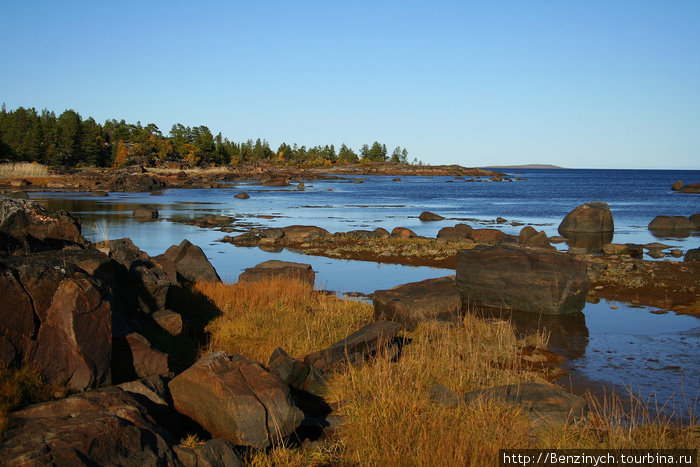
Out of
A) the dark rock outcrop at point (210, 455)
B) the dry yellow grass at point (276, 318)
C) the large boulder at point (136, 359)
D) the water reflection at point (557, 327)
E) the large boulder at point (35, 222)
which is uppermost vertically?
the large boulder at point (35, 222)

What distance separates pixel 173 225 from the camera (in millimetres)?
39281

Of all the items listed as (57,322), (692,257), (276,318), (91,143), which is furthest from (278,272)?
(91,143)

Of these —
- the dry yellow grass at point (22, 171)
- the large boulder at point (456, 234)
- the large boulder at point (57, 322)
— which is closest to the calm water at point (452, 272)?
the large boulder at point (456, 234)

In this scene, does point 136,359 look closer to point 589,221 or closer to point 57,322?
point 57,322

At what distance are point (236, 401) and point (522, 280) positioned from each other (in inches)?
415

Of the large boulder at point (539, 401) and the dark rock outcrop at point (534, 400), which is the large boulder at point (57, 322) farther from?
the large boulder at point (539, 401)

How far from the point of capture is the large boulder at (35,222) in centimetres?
1007

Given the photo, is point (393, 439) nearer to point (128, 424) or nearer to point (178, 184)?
point (128, 424)

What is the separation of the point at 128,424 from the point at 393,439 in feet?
9.30

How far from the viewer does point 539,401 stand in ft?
24.8

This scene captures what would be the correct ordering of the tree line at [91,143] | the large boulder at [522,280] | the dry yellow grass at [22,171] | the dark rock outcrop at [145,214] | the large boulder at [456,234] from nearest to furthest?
the large boulder at [522,280], the large boulder at [456,234], the dark rock outcrop at [145,214], the dry yellow grass at [22,171], the tree line at [91,143]

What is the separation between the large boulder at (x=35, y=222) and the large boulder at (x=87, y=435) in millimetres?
5738

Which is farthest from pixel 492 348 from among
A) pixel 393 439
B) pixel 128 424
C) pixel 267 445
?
Answer: pixel 128 424

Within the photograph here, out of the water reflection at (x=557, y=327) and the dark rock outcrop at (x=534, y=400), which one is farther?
the water reflection at (x=557, y=327)
